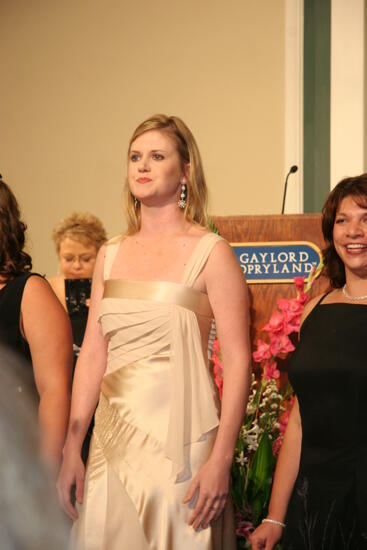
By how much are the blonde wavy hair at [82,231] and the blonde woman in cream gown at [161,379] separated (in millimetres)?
2814

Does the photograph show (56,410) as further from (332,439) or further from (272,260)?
(272,260)

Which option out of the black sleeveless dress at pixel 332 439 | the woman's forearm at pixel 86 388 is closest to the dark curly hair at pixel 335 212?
the black sleeveless dress at pixel 332 439

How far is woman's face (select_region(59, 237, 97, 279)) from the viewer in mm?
A: 4902

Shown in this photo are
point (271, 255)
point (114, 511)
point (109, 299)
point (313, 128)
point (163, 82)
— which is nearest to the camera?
point (114, 511)

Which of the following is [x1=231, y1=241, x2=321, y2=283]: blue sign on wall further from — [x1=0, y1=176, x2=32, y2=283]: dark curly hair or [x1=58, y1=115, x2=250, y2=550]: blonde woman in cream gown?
[x1=0, y1=176, x2=32, y2=283]: dark curly hair

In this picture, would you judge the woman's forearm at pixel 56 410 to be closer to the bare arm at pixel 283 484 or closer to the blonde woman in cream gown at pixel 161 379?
the blonde woman in cream gown at pixel 161 379

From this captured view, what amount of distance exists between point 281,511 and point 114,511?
1.41ft

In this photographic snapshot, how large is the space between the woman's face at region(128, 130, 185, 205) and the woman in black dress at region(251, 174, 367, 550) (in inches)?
16.0

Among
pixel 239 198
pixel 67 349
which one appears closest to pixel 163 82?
pixel 239 198

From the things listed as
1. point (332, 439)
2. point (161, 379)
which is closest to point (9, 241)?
point (161, 379)

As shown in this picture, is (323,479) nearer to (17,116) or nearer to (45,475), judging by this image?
(45,475)

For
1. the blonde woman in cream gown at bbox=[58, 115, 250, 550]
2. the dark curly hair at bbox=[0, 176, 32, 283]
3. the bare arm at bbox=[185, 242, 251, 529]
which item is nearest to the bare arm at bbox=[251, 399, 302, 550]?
the blonde woman in cream gown at bbox=[58, 115, 250, 550]

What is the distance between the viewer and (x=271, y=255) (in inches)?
115

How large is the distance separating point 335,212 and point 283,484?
Answer: 688 millimetres
